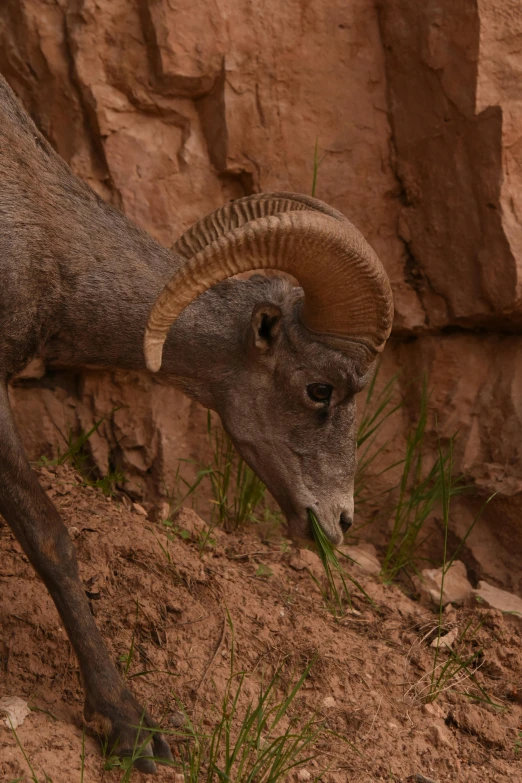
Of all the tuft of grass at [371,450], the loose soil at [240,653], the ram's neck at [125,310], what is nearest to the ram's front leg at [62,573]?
the loose soil at [240,653]

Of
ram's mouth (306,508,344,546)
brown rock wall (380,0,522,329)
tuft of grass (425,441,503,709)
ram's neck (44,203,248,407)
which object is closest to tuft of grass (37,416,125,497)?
ram's neck (44,203,248,407)

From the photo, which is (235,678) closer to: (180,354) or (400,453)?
(180,354)

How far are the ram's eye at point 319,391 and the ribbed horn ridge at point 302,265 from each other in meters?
0.23

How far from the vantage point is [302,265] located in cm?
464

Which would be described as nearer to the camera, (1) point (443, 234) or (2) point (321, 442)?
(2) point (321, 442)

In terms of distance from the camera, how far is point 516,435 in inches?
279

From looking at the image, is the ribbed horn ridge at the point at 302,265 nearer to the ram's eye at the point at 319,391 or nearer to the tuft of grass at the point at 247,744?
the ram's eye at the point at 319,391

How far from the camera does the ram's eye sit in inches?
201

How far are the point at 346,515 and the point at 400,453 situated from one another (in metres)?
2.51

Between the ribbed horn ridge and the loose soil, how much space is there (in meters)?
1.52

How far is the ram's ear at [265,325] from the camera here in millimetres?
5008

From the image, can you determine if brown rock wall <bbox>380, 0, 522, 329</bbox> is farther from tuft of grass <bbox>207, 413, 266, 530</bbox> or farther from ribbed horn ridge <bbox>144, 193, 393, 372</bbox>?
ribbed horn ridge <bbox>144, 193, 393, 372</bbox>

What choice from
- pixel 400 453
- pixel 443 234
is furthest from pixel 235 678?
pixel 443 234

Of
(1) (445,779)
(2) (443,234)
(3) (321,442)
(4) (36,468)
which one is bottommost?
(1) (445,779)
